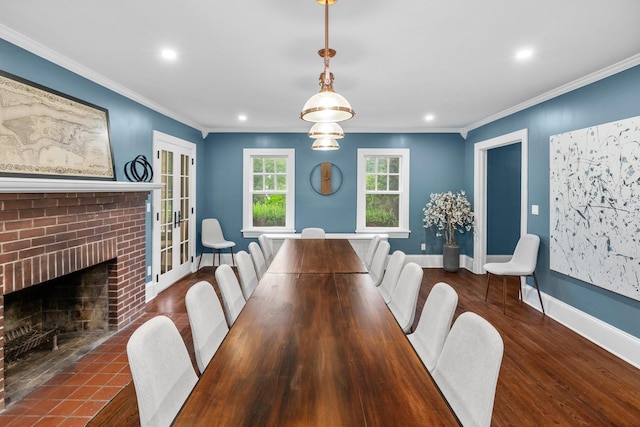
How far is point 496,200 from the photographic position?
251 inches

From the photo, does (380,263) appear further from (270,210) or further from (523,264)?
(270,210)

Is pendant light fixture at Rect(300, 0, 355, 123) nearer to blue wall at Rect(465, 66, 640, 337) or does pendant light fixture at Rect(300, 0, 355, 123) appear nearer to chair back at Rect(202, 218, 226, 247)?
blue wall at Rect(465, 66, 640, 337)

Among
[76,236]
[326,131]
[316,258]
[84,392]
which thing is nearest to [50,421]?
[84,392]

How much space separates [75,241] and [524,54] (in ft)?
13.2

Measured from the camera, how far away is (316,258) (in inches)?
133

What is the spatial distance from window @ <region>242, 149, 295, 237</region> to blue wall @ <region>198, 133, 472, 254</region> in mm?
120

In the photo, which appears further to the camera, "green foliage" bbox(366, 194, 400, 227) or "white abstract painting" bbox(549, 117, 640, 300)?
"green foliage" bbox(366, 194, 400, 227)

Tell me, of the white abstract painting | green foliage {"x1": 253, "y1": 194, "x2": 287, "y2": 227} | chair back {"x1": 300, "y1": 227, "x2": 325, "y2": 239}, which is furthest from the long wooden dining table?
green foliage {"x1": 253, "y1": 194, "x2": 287, "y2": 227}

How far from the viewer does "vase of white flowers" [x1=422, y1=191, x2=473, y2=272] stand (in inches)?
223

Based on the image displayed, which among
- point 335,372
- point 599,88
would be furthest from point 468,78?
point 335,372

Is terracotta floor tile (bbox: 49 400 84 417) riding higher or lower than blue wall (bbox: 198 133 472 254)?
lower

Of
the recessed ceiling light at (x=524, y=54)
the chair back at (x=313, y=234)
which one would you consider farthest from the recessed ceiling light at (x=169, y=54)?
the chair back at (x=313, y=234)

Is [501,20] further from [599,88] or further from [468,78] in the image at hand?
[599,88]

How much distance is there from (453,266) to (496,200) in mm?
1689
